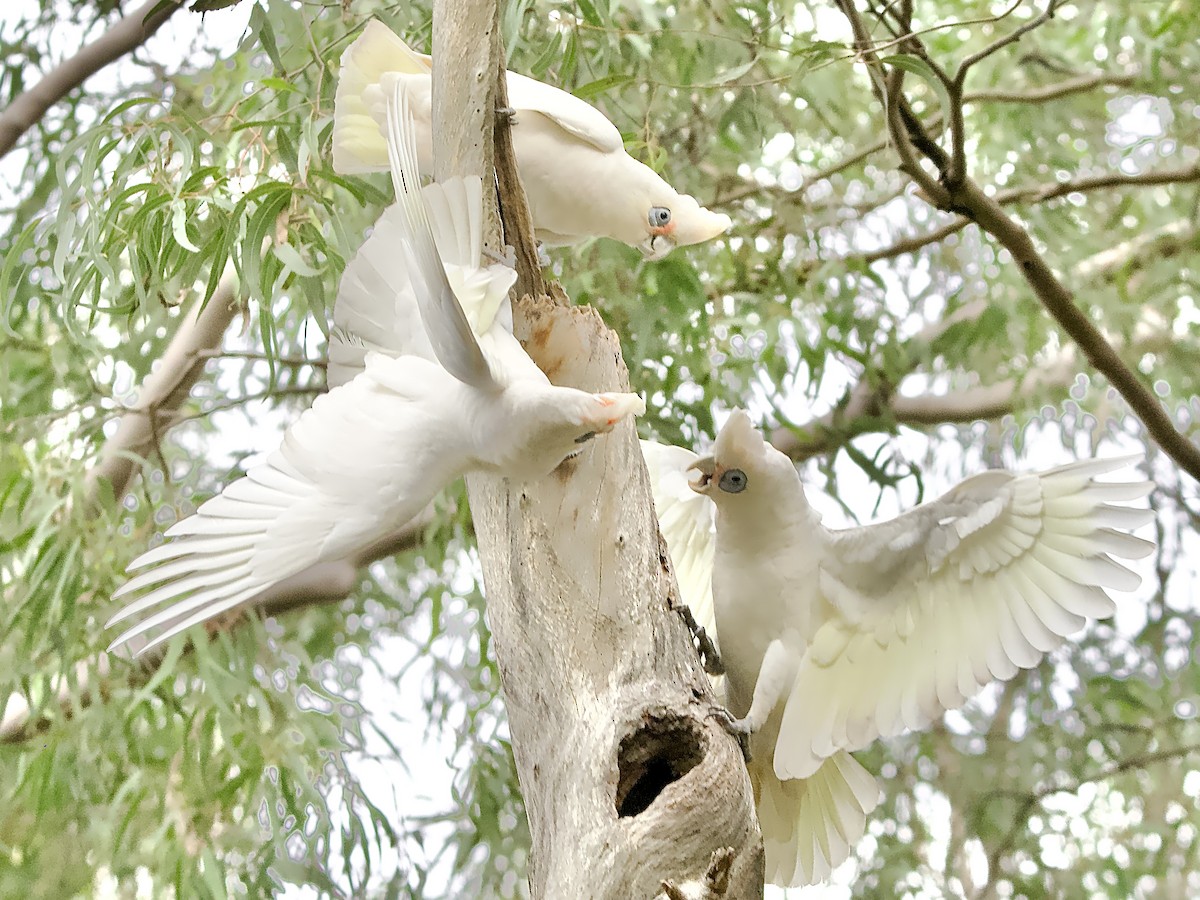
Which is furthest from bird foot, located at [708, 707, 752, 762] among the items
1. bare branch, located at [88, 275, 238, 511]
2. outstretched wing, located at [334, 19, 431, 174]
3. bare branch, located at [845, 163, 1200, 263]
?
bare branch, located at [88, 275, 238, 511]

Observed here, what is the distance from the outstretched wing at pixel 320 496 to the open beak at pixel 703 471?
37cm

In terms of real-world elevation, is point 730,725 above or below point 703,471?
below

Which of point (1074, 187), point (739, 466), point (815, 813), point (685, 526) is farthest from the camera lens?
point (1074, 187)

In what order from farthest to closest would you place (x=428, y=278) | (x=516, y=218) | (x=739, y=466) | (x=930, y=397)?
(x=930, y=397), (x=739, y=466), (x=516, y=218), (x=428, y=278)

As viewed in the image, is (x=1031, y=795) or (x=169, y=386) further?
(x=1031, y=795)

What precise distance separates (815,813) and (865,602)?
0.25 m

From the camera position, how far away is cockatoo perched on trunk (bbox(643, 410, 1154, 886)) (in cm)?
126

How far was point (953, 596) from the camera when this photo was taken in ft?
4.38

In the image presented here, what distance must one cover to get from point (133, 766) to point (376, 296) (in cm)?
106

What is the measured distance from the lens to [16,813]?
1954 millimetres

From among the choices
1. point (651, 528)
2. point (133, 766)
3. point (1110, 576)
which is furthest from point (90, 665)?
point (1110, 576)

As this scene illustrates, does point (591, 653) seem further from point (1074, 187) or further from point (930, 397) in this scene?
point (930, 397)

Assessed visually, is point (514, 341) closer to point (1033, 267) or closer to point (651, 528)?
point (651, 528)

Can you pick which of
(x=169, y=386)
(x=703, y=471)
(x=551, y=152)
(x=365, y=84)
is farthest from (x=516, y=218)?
(x=169, y=386)
